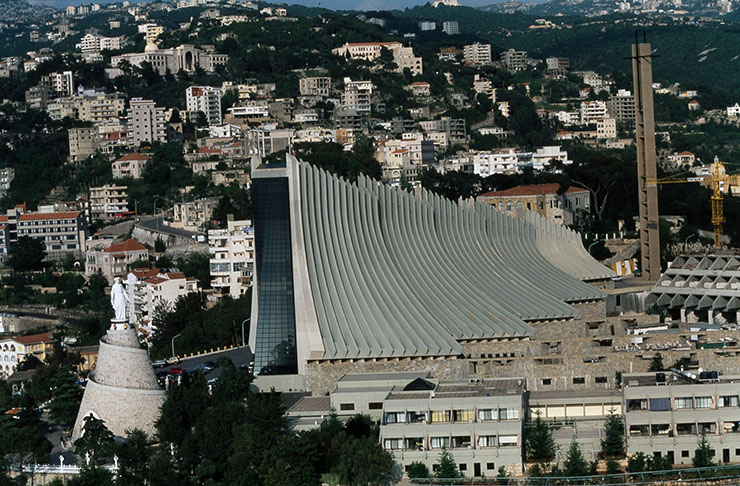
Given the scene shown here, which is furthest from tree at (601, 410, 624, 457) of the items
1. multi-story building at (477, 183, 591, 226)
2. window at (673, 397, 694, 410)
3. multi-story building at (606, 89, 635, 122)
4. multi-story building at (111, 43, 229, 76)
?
multi-story building at (111, 43, 229, 76)

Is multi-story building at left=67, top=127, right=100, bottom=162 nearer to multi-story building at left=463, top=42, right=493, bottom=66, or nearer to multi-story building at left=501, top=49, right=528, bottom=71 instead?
multi-story building at left=463, top=42, right=493, bottom=66

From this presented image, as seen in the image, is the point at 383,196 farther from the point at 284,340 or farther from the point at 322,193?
the point at 284,340

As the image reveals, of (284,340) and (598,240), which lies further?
(598,240)

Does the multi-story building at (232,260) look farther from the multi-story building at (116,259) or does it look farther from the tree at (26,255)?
the tree at (26,255)

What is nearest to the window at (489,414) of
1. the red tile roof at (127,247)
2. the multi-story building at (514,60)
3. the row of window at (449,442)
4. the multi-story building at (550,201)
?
the row of window at (449,442)

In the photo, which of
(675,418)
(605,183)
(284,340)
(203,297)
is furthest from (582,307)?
(605,183)

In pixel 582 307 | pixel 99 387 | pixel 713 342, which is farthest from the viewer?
pixel 582 307
